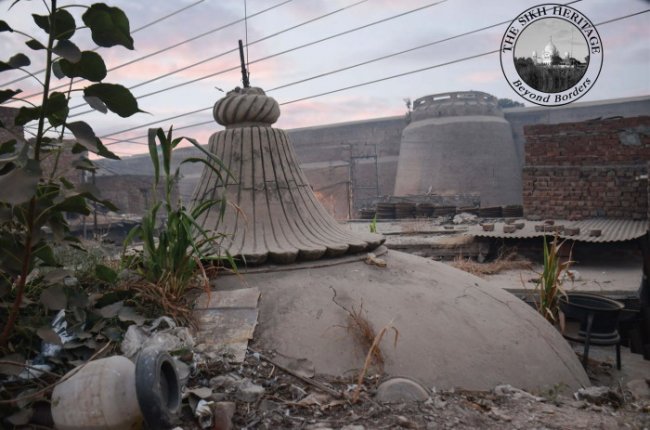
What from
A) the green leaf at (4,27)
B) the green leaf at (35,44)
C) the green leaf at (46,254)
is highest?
the green leaf at (4,27)

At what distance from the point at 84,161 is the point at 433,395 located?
2.00 metres

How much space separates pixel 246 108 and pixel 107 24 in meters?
1.90

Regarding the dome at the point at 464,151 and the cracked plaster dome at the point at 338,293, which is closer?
the cracked plaster dome at the point at 338,293

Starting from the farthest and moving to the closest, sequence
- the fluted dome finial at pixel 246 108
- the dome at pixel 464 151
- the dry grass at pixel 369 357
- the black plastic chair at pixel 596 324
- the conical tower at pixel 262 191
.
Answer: the dome at pixel 464 151
the black plastic chair at pixel 596 324
the fluted dome finial at pixel 246 108
the conical tower at pixel 262 191
the dry grass at pixel 369 357

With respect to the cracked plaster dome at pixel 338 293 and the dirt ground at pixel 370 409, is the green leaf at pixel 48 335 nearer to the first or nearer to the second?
the dirt ground at pixel 370 409

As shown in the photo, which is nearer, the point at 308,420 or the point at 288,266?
the point at 308,420

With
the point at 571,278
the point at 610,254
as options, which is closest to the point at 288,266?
the point at 571,278

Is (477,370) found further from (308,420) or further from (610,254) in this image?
(610,254)

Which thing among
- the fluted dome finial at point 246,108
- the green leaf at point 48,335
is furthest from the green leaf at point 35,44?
the fluted dome finial at point 246,108

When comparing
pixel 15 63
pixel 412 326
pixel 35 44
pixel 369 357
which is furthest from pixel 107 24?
pixel 412 326

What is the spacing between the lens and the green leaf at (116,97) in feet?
7.01

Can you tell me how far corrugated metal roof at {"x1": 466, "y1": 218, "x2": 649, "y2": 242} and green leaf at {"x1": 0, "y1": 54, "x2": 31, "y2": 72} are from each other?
21.5 ft

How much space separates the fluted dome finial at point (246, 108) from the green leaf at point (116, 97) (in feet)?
5.84

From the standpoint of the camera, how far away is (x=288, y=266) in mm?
3482
